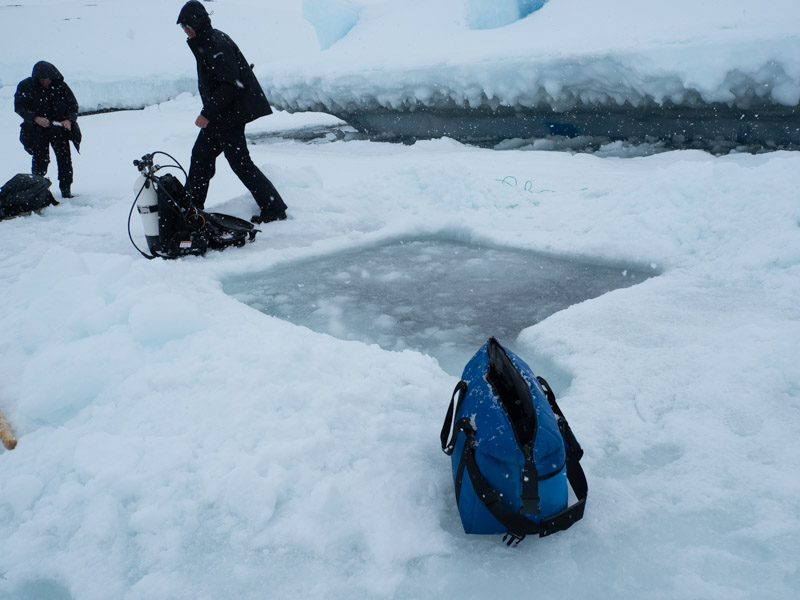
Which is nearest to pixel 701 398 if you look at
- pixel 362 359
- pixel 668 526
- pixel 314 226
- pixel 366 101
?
pixel 668 526

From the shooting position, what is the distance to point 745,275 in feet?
10.9

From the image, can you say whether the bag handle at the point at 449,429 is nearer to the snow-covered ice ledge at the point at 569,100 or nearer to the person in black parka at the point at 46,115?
the snow-covered ice ledge at the point at 569,100

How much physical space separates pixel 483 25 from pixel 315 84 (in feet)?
10.1

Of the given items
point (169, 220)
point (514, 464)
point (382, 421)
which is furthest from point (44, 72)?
point (514, 464)

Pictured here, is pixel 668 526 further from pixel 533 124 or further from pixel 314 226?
pixel 533 124

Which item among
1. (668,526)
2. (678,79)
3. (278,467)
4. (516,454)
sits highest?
(678,79)

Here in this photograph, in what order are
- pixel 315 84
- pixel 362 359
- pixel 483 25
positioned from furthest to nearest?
pixel 315 84
pixel 483 25
pixel 362 359

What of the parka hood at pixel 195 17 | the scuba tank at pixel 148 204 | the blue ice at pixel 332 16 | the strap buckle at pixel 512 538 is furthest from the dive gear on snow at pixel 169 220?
the blue ice at pixel 332 16

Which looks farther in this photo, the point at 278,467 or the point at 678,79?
the point at 678,79

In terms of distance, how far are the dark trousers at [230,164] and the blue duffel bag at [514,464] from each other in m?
3.52

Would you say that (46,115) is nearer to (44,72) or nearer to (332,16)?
(44,72)

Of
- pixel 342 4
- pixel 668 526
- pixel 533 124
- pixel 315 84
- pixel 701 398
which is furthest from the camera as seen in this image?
pixel 342 4

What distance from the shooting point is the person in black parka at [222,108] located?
4.25 m

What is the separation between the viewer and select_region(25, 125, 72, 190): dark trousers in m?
6.08
